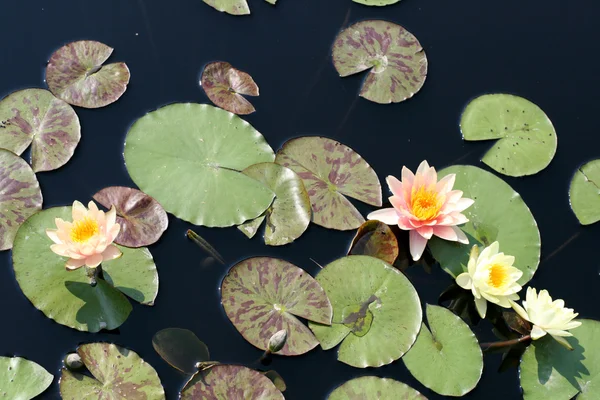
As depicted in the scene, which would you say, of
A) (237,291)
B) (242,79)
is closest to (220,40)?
(242,79)

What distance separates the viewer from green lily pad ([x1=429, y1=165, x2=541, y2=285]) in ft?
10.9

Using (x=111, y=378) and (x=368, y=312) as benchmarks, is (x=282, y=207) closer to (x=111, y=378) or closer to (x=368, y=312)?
(x=368, y=312)

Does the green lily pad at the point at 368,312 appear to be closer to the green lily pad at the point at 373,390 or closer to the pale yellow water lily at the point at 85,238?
the green lily pad at the point at 373,390

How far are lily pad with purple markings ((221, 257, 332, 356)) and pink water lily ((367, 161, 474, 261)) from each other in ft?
1.85

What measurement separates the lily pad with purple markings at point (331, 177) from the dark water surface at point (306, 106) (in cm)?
11

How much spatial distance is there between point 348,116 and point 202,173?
107 cm

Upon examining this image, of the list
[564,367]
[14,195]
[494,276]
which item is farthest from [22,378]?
Answer: [564,367]

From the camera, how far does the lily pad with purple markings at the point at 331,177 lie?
3.36 m

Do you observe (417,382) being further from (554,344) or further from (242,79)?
(242,79)

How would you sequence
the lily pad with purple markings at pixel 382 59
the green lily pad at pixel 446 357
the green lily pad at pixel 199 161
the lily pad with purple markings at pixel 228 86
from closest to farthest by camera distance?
the green lily pad at pixel 446 357
the green lily pad at pixel 199 161
the lily pad with purple markings at pixel 228 86
the lily pad with purple markings at pixel 382 59

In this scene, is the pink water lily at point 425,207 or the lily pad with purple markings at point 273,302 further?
the pink water lily at point 425,207

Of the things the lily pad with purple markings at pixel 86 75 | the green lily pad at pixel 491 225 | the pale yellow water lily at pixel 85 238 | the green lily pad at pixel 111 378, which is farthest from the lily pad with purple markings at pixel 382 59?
the green lily pad at pixel 111 378

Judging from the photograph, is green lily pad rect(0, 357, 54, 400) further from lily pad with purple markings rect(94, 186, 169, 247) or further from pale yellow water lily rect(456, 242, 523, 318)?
pale yellow water lily rect(456, 242, 523, 318)

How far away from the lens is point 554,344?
3.17m
